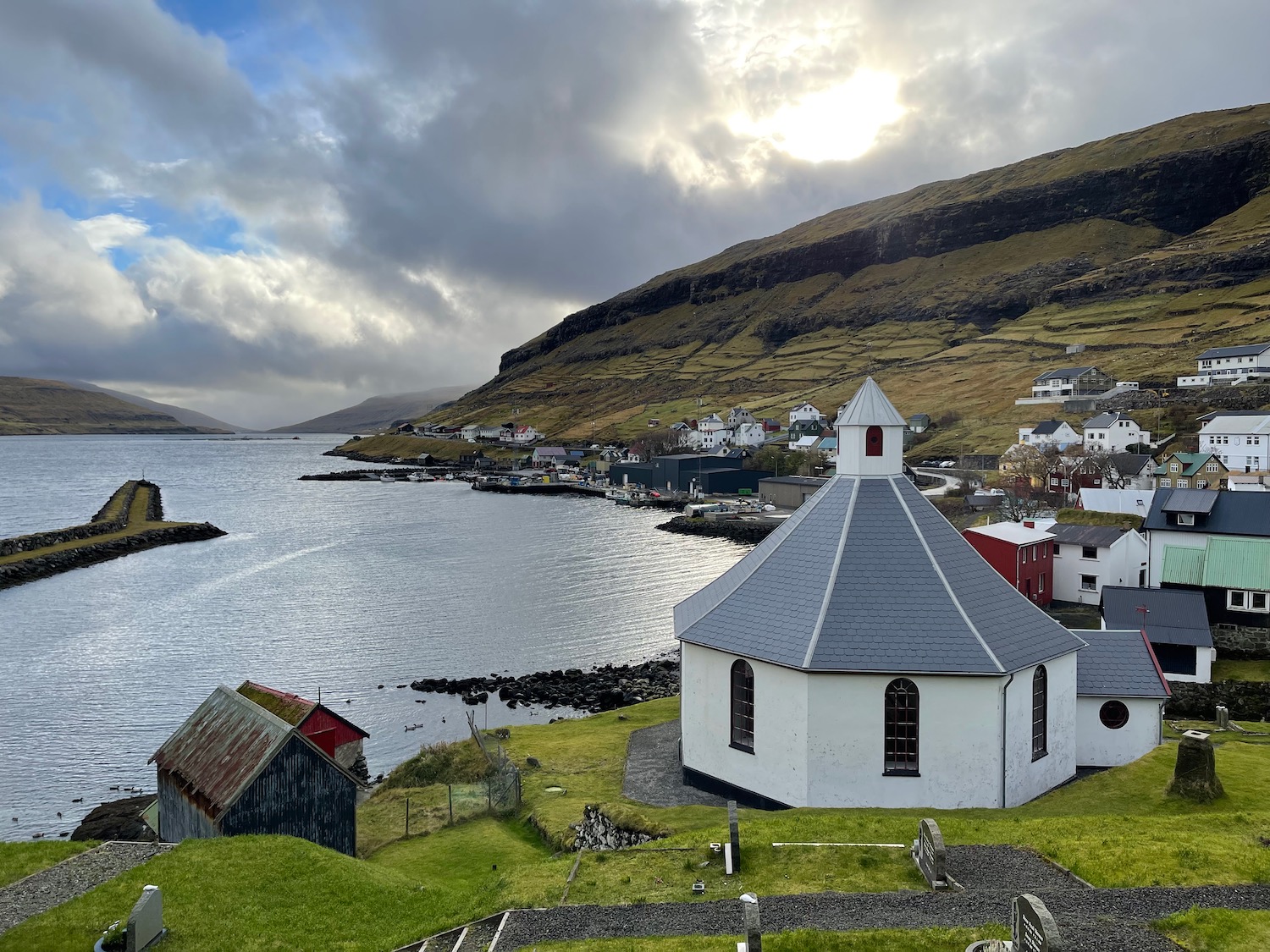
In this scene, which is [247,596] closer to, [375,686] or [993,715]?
[375,686]

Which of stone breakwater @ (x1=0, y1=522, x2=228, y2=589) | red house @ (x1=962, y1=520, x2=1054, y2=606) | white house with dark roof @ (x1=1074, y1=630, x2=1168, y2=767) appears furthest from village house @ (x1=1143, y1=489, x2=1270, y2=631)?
stone breakwater @ (x1=0, y1=522, x2=228, y2=589)

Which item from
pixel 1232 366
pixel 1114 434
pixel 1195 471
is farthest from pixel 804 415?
pixel 1195 471

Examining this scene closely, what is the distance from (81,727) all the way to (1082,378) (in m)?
120

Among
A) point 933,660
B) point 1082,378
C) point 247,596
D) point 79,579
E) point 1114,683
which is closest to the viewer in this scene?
point 933,660

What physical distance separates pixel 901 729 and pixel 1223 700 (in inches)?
863

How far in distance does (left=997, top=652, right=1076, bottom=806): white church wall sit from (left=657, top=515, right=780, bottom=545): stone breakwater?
203 ft

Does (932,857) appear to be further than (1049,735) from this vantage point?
No

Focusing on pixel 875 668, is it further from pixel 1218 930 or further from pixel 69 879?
pixel 69 879

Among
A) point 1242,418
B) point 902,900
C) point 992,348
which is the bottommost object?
point 902,900

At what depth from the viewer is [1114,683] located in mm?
21438

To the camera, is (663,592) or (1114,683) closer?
(1114,683)

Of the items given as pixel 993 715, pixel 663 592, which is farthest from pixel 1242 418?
pixel 993 715

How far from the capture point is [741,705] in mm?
19859

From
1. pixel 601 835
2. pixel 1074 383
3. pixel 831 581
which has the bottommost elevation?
pixel 601 835
